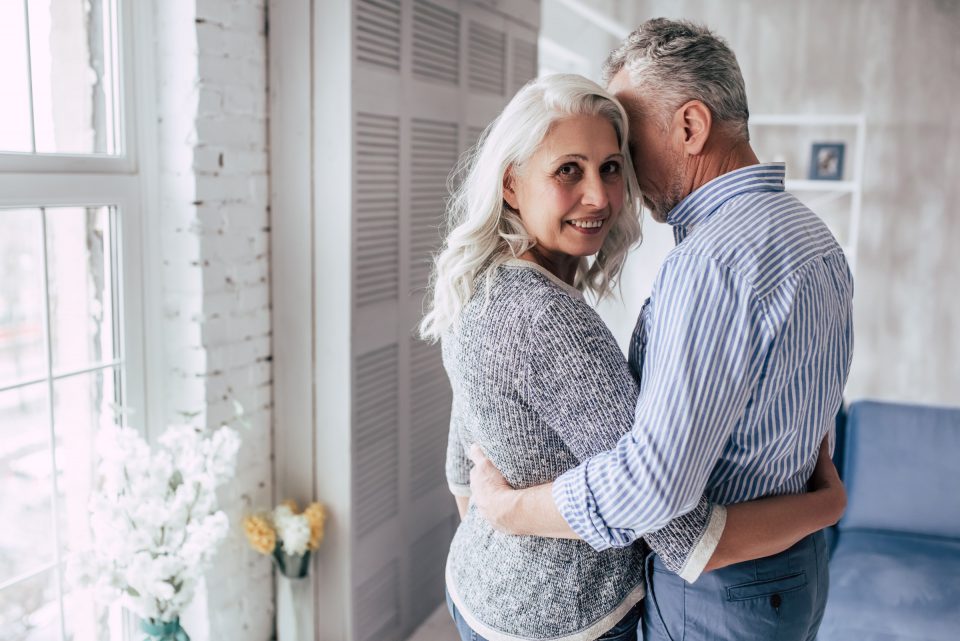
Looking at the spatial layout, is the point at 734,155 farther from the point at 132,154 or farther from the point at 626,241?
the point at 132,154

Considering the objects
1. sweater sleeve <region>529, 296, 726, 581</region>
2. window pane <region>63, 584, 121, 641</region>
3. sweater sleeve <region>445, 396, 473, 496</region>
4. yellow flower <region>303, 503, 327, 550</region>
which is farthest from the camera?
yellow flower <region>303, 503, 327, 550</region>

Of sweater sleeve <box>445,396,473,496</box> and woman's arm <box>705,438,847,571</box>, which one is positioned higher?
woman's arm <box>705,438,847,571</box>

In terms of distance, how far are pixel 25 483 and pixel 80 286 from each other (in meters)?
0.44

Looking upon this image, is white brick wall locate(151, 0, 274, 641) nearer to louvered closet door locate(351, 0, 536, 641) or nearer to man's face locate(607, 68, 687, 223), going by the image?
louvered closet door locate(351, 0, 536, 641)

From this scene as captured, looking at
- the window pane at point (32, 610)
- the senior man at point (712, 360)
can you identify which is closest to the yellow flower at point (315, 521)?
the window pane at point (32, 610)

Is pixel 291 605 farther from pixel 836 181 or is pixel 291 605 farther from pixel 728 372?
pixel 836 181

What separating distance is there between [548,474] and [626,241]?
0.48 metres

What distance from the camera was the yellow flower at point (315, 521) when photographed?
2332 millimetres

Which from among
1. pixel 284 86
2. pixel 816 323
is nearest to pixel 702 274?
pixel 816 323

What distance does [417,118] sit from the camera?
8.48 ft

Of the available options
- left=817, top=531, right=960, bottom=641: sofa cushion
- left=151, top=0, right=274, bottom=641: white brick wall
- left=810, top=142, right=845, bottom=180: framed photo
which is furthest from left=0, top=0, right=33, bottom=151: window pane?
left=810, top=142, right=845, bottom=180: framed photo

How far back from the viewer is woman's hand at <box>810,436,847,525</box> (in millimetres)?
1211

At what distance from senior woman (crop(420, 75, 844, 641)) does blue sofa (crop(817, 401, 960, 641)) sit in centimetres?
150

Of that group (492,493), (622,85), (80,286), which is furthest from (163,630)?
(622,85)
